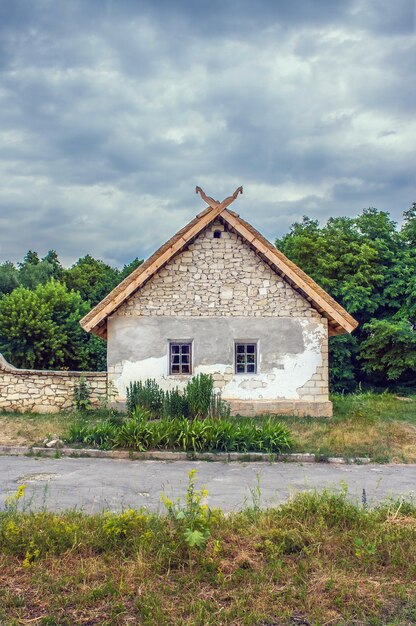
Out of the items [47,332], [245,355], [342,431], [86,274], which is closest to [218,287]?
[245,355]

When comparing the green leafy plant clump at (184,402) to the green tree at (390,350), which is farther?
the green tree at (390,350)

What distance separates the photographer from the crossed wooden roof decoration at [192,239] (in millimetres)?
16719

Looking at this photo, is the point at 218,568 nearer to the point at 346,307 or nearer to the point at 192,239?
the point at 192,239

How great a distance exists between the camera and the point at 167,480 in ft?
32.1

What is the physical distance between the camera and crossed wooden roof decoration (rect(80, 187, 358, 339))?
16.7 m

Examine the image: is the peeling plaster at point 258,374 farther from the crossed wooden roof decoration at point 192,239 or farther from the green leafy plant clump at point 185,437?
the green leafy plant clump at point 185,437

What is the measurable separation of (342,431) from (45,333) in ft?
46.5

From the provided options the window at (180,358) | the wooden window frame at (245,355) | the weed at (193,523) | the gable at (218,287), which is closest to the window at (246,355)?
the wooden window frame at (245,355)

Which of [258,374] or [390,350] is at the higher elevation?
[390,350]

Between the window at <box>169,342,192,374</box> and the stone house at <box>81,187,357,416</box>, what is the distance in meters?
0.03

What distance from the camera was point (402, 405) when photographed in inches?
786

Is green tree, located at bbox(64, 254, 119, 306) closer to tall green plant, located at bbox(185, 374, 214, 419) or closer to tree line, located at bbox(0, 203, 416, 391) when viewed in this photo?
tree line, located at bbox(0, 203, 416, 391)

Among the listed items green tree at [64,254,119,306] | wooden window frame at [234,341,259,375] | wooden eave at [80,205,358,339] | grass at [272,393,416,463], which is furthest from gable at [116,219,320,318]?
green tree at [64,254,119,306]

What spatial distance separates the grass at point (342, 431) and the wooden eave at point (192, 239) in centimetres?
272
